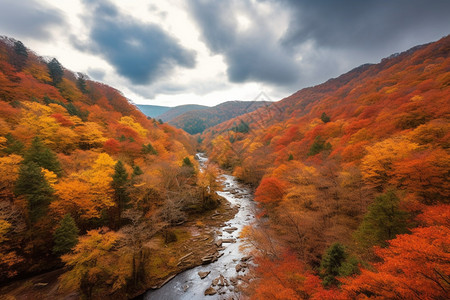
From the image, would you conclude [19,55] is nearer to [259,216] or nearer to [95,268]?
[95,268]

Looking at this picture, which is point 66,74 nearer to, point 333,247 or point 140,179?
point 140,179

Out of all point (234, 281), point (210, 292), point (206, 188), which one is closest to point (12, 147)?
point (210, 292)

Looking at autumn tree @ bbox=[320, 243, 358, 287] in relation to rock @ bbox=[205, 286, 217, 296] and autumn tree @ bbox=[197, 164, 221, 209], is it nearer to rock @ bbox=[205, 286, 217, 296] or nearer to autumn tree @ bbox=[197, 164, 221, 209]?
rock @ bbox=[205, 286, 217, 296]

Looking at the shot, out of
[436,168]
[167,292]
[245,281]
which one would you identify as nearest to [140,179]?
[167,292]

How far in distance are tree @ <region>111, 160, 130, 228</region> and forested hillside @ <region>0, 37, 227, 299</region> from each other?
113 millimetres

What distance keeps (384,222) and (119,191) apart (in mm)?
26741

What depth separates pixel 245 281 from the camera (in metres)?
15.6

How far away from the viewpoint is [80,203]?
17109mm

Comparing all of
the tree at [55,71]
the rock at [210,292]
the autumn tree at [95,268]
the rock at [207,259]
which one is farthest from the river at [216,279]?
the tree at [55,71]

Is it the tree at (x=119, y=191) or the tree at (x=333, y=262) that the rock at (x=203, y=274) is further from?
the tree at (x=119, y=191)

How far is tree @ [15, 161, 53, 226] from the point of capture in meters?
14.5

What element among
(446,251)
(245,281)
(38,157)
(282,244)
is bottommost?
(245,281)

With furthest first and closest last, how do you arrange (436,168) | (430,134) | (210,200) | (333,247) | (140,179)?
(210,200), (140,179), (430,134), (436,168), (333,247)

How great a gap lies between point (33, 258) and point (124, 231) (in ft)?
27.3
